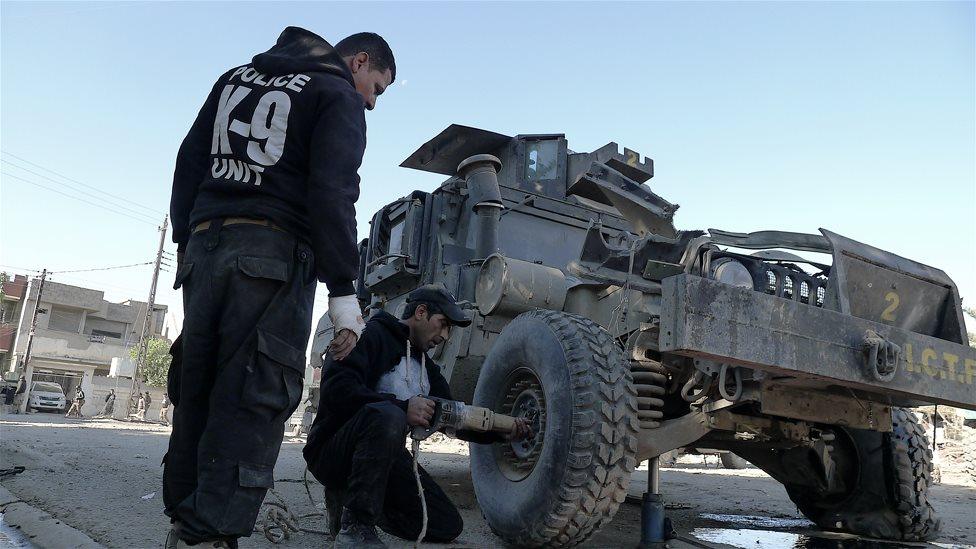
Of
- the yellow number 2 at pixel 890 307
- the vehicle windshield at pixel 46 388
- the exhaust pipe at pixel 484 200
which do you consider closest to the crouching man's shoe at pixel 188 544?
the yellow number 2 at pixel 890 307

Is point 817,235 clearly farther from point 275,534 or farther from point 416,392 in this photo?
point 275,534

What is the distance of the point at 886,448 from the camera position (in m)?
4.16

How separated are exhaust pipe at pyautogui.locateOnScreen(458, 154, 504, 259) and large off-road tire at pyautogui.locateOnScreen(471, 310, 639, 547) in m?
1.70

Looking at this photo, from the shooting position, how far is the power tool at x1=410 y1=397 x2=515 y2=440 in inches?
113

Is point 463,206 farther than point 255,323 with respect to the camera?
Yes

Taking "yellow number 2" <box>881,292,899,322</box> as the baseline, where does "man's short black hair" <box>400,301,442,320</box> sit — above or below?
below

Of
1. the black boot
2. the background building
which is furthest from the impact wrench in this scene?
the background building

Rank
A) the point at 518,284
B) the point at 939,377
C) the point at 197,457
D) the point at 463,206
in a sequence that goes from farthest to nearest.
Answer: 1. the point at 463,206
2. the point at 518,284
3. the point at 939,377
4. the point at 197,457

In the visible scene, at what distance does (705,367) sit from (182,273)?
211 cm

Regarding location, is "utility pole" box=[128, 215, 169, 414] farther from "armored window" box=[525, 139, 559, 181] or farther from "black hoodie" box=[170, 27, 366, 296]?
"black hoodie" box=[170, 27, 366, 296]

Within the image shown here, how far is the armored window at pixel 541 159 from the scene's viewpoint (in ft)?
20.4

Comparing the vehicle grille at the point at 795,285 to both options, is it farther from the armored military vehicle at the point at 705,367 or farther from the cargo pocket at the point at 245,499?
the cargo pocket at the point at 245,499

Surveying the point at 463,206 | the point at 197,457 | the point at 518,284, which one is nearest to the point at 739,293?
the point at 518,284

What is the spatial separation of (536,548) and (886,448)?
8.05ft
